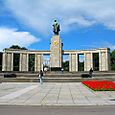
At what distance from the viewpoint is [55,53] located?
48500mm

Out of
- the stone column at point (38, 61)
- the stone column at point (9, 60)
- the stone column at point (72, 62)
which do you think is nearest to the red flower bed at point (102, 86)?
the stone column at point (72, 62)

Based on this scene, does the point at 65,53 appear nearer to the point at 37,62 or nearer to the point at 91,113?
the point at 37,62

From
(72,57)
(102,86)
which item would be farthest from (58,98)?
(72,57)

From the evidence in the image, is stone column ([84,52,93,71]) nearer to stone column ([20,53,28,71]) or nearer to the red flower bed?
stone column ([20,53,28,71])

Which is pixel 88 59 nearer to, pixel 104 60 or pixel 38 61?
pixel 104 60

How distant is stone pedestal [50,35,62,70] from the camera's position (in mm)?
48344

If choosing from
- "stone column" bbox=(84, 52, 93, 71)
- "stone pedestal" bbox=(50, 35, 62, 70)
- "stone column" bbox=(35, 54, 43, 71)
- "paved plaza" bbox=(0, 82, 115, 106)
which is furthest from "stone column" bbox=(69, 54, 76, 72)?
"paved plaza" bbox=(0, 82, 115, 106)

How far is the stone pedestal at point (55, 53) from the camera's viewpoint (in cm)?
4834

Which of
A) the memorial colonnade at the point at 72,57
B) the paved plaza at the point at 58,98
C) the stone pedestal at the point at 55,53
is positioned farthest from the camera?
the memorial colonnade at the point at 72,57

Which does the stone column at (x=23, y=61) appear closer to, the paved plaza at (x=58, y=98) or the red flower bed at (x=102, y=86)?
the red flower bed at (x=102, y=86)

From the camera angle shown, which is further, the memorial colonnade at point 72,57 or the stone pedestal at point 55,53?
the memorial colonnade at point 72,57

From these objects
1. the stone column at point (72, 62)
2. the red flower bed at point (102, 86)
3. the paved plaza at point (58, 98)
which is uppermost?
the stone column at point (72, 62)

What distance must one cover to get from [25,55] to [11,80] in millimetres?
29147

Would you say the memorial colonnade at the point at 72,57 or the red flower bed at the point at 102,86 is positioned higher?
the memorial colonnade at the point at 72,57
